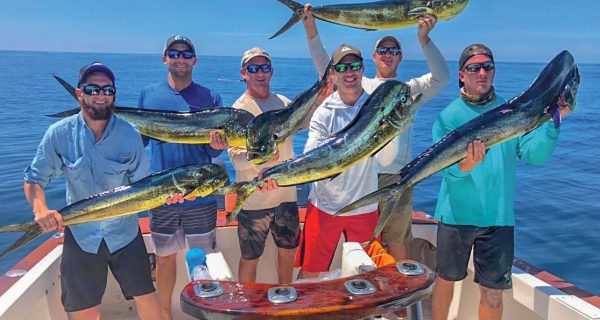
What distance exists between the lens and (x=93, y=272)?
2.84m

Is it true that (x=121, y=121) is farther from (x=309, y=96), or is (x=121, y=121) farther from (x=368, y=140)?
(x=368, y=140)

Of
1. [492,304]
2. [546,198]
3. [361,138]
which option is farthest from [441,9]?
[546,198]

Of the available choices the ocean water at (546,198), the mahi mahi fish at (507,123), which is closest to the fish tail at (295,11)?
the mahi mahi fish at (507,123)

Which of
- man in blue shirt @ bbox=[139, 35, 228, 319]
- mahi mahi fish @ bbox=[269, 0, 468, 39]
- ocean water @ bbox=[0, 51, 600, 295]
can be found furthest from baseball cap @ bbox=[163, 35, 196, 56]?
ocean water @ bbox=[0, 51, 600, 295]

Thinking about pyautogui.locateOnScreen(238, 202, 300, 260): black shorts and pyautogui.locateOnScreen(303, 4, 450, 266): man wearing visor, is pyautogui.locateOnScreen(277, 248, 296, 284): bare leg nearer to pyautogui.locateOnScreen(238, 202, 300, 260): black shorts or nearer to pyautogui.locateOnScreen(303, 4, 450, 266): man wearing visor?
pyautogui.locateOnScreen(238, 202, 300, 260): black shorts

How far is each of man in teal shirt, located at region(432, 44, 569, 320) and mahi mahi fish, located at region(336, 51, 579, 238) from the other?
63 centimetres

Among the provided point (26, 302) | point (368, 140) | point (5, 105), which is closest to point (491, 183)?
point (368, 140)

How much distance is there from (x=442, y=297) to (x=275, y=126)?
64.4 inches

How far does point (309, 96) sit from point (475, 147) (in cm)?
80

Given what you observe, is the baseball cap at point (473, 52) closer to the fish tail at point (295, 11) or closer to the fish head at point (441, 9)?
the fish head at point (441, 9)

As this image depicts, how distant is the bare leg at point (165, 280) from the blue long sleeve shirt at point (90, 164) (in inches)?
21.7

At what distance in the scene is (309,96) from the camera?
2318 millimetres

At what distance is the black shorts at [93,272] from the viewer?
2.80m

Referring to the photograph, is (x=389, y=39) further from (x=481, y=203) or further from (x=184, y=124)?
(x=184, y=124)
